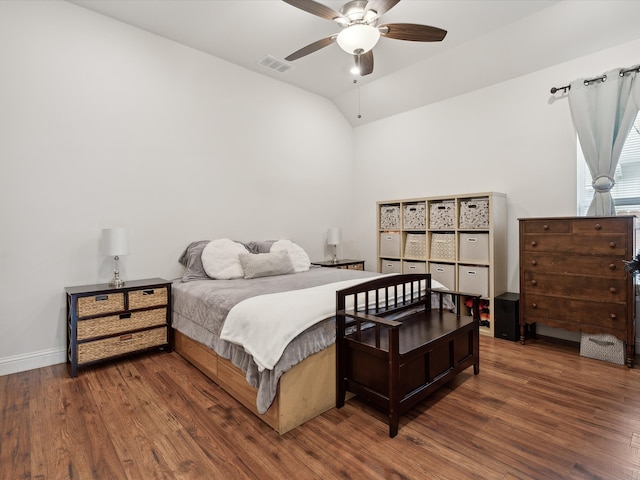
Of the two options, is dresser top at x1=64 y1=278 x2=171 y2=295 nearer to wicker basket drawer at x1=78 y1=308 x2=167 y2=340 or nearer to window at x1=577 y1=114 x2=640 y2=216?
wicker basket drawer at x1=78 y1=308 x2=167 y2=340

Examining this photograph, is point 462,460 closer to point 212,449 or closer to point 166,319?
point 212,449

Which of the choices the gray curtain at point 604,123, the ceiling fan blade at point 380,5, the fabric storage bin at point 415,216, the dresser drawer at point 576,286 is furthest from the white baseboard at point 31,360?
the gray curtain at point 604,123

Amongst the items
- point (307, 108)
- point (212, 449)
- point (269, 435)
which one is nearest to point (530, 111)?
point (307, 108)

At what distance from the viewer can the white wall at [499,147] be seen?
3.43m

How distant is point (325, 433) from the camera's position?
1925 mm

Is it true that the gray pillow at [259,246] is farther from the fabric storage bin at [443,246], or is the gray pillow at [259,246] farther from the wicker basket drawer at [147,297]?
the fabric storage bin at [443,246]

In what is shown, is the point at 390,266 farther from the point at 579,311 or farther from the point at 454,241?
the point at 579,311

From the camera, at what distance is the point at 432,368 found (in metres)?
2.19

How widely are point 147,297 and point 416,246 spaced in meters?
3.10

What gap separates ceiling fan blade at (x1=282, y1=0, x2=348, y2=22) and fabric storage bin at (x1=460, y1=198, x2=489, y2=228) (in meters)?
2.32

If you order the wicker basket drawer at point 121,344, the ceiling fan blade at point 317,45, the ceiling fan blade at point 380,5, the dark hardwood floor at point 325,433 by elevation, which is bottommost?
the dark hardwood floor at point 325,433

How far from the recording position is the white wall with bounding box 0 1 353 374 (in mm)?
2770

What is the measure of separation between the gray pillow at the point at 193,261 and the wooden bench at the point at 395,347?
1740 millimetres

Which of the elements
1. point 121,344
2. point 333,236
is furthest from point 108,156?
point 333,236
